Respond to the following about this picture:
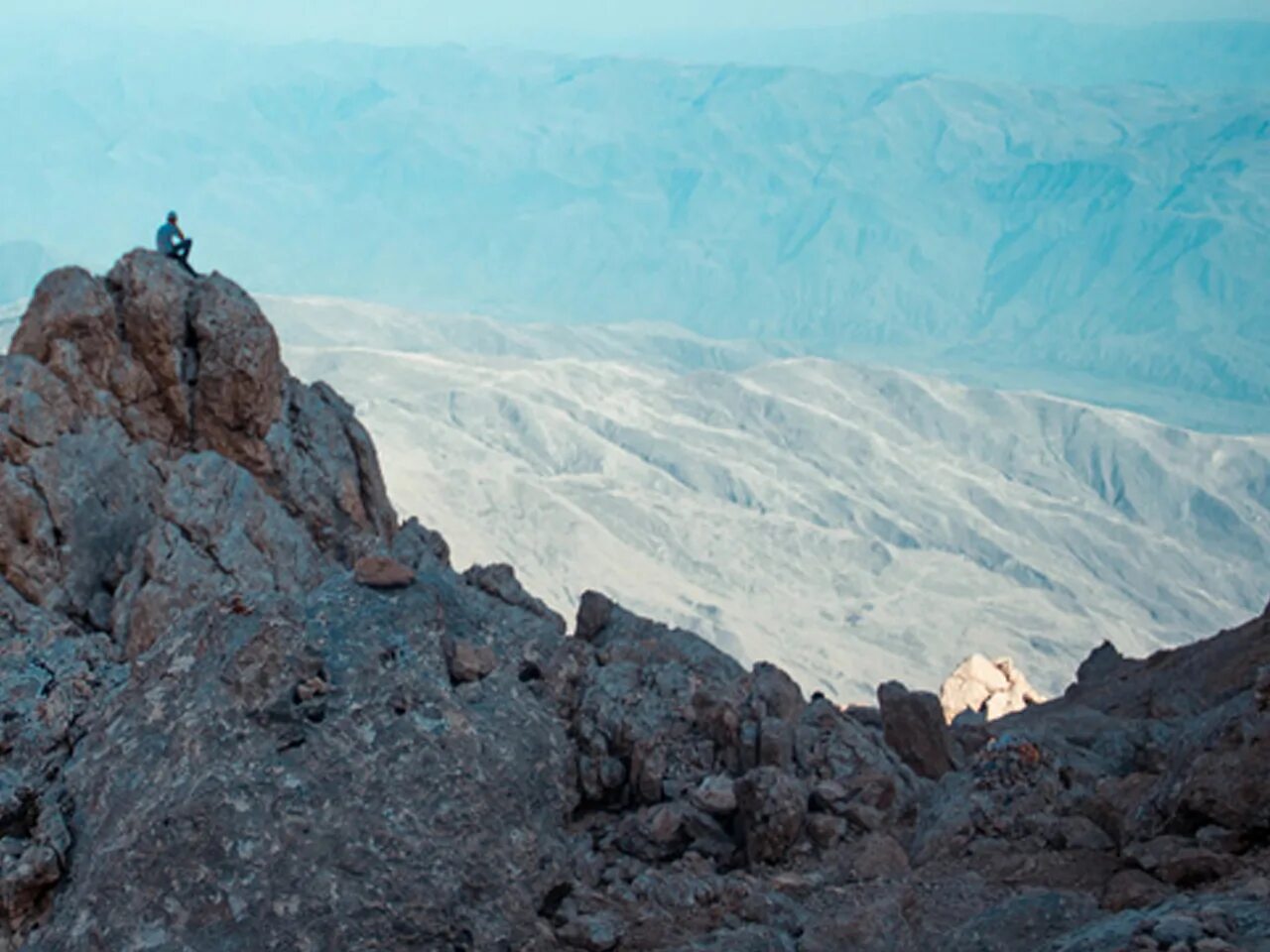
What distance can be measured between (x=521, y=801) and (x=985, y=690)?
1232 inches

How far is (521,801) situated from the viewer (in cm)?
909

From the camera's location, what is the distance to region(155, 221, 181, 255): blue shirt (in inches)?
768

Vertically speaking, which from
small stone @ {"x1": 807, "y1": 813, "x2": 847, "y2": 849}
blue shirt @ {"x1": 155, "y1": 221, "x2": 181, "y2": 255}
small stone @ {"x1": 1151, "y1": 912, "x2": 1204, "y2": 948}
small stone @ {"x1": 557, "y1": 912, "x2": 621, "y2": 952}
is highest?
blue shirt @ {"x1": 155, "y1": 221, "x2": 181, "y2": 255}

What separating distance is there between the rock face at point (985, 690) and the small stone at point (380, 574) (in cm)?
2737

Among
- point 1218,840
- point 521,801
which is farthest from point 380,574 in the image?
point 1218,840

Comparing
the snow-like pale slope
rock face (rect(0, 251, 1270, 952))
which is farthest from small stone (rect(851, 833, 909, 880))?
the snow-like pale slope

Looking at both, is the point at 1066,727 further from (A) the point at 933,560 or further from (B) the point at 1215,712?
(A) the point at 933,560

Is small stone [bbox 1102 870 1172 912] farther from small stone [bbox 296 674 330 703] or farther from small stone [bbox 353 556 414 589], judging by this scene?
small stone [bbox 353 556 414 589]

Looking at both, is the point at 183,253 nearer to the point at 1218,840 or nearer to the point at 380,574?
the point at 380,574

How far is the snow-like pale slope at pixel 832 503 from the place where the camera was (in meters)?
115

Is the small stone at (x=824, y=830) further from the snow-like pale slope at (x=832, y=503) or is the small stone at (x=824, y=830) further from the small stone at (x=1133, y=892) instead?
the snow-like pale slope at (x=832, y=503)

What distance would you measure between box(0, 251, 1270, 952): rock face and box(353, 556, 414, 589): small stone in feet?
0.07

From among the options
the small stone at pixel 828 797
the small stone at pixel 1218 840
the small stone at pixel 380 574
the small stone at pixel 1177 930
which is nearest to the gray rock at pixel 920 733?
the small stone at pixel 828 797

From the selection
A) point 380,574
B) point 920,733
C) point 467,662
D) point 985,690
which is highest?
point 985,690
